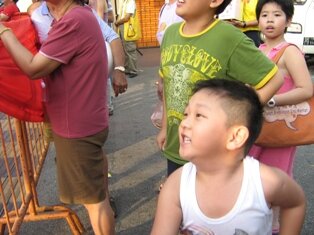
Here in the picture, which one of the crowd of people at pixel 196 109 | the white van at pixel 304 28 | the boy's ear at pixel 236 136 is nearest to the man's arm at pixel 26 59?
the crowd of people at pixel 196 109

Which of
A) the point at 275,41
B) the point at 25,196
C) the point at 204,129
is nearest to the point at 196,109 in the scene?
the point at 204,129

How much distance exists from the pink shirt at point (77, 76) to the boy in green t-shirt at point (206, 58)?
361mm

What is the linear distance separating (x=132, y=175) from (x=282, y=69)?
2057 mm

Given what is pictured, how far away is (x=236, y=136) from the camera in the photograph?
59.7 inches

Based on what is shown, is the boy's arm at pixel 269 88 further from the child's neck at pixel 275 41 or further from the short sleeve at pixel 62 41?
the short sleeve at pixel 62 41

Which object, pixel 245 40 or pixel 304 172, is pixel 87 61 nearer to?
pixel 245 40

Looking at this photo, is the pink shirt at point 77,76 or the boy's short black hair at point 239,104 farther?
the pink shirt at point 77,76

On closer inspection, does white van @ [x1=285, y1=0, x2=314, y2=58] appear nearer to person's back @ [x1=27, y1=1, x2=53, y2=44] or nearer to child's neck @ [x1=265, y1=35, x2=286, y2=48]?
child's neck @ [x1=265, y1=35, x2=286, y2=48]

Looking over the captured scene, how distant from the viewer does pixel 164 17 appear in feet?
11.4

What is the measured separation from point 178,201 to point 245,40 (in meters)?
0.79

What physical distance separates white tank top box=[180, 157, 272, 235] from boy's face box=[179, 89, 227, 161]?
0.49 ft

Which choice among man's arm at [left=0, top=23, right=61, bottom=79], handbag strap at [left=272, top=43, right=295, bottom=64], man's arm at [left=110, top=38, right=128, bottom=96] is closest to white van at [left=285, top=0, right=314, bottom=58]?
man's arm at [left=110, top=38, right=128, bottom=96]

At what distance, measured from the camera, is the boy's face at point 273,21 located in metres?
2.38

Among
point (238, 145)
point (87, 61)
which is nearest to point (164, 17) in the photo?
point (87, 61)
